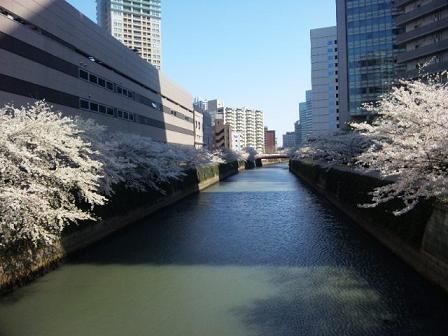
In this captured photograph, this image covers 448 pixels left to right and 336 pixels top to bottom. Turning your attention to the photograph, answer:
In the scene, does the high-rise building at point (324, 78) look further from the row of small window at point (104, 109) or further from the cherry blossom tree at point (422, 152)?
the cherry blossom tree at point (422, 152)

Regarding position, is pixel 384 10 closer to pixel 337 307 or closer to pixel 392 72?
pixel 392 72

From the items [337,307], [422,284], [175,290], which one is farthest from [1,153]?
[422,284]

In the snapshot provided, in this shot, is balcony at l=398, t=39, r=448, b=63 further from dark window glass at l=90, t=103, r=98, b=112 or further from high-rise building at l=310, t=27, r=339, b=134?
high-rise building at l=310, t=27, r=339, b=134

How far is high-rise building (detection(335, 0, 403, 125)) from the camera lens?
7894 cm

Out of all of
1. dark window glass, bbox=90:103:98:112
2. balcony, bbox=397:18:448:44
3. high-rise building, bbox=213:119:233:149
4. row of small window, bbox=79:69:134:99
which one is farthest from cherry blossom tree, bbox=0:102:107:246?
high-rise building, bbox=213:119:233:149

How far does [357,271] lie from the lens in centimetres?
1549

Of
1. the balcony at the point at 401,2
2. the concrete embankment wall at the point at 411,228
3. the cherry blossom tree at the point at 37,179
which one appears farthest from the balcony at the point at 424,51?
the cherry blossom tree at the point at 37,179

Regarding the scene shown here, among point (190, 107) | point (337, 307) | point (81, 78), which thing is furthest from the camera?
point (190, 107)

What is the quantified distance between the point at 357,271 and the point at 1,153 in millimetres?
12733

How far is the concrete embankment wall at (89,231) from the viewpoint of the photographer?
13.7 meters

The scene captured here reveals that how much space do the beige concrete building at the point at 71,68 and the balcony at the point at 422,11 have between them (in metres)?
35.9

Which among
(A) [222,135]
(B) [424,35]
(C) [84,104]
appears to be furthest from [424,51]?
(A) [222,135]

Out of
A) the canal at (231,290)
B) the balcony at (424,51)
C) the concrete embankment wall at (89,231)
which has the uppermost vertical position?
the balcony at (424,51)

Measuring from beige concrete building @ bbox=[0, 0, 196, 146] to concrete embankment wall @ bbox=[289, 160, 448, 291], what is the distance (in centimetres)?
2281
